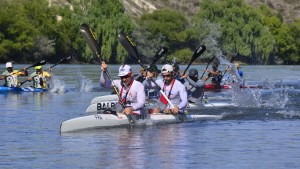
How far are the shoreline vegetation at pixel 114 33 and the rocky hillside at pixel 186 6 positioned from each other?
32906mm

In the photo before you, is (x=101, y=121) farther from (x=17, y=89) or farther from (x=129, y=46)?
(x=17, y=89)

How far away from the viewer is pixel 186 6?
151 meters

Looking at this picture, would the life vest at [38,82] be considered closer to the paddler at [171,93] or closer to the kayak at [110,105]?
the kayak at [110,105]

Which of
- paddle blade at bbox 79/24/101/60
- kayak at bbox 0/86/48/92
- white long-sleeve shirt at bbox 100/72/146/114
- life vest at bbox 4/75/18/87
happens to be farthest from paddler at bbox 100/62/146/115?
life vest at bbox 4/75/18/87

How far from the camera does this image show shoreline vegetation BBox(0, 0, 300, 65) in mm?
88875

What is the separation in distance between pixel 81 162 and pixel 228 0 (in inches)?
3366

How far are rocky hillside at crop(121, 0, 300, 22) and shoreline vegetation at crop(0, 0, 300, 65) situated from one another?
108ft

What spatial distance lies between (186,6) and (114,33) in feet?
217

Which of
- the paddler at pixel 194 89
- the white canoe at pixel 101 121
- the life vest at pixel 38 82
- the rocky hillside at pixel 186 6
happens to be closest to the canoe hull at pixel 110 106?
the paddler at pixel 194 89

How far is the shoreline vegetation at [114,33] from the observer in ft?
292

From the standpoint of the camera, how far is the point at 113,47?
86.6 metres

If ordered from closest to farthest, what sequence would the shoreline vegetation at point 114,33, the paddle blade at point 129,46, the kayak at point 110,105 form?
the kayak at point 110,105
the paddle blade at point 129,46
the shoreline vegetation at point 114,33

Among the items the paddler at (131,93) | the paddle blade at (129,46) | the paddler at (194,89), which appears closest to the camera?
the paddler at (131,93)

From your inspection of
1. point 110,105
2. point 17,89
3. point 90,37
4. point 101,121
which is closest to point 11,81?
point 17,89
